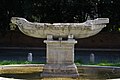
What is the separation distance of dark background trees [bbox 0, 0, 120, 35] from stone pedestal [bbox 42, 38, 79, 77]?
2024 cm

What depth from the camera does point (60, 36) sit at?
13.1 m

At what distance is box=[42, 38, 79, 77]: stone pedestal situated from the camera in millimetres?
12891

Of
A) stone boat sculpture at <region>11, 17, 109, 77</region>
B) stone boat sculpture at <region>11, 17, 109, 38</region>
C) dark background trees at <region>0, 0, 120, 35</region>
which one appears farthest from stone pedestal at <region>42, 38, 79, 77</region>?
dark background trees at <region>0, 0, 120, 35</region>

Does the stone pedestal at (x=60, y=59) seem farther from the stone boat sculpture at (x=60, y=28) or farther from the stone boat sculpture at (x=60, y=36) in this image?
the stone boat sculpture at (x=60, y=28)

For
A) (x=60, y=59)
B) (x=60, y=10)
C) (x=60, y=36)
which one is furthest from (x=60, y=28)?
(x=60, y=10)

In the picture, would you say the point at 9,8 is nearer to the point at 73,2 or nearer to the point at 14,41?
the point at 14,41

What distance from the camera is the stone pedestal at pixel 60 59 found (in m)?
12.9

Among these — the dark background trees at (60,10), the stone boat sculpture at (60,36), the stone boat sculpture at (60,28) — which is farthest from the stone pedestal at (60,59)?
the dark background trees at (60,10)

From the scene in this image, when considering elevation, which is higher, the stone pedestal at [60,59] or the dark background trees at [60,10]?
the dark background trees at [60,10]

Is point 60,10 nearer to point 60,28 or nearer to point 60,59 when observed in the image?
point 60,59

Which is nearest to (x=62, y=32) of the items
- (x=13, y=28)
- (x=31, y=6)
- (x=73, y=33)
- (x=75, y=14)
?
(x=73, y=33)

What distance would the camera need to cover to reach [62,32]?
12.8 metres

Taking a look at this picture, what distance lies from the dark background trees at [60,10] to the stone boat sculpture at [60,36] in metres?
20.2

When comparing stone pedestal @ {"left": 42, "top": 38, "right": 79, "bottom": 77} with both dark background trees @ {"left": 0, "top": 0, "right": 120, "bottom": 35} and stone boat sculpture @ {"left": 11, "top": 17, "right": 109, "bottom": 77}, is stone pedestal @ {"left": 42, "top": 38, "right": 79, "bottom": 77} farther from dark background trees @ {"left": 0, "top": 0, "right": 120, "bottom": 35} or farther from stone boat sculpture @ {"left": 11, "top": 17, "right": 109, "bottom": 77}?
dark background trees @ {"left": 0, "top": 0, "right": 120, "bottom": 35}
